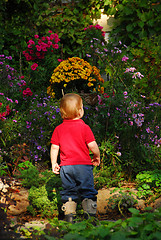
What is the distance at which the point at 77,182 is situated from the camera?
3.37 metres

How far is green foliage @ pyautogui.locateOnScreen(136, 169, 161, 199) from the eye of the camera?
3949 millimetres

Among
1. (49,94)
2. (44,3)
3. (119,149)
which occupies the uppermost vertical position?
(44,3)

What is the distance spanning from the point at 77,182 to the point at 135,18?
4922mm

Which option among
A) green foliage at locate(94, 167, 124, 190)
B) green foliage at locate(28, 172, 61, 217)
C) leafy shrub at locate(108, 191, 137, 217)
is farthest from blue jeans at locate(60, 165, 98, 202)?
green foliage at locate(94, 167, 124, 190)

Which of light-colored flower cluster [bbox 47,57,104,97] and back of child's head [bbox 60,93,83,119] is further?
light-colored flower cluster [bbox 47,57,104,97]

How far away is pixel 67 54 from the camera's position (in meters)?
7.28

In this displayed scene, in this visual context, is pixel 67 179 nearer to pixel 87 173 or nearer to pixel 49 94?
pixel 87 173

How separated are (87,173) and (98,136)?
1.34 metres

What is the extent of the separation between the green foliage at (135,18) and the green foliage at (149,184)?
12.5 ft

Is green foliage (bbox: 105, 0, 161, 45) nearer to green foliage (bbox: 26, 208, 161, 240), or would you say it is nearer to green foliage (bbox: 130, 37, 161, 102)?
green foliage (bbox: 130, 37, 161, 102)

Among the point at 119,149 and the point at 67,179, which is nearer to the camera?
the point at 67,179

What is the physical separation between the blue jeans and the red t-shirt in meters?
0.06

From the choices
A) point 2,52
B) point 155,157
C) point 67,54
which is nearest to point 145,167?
point 155,157

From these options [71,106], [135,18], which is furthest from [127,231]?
[135,18]
